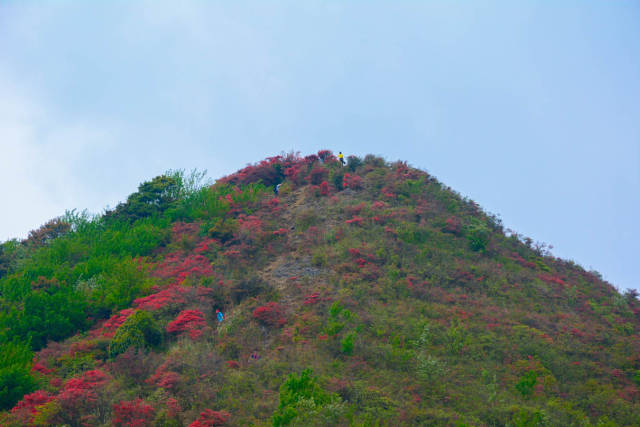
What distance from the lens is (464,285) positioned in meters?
19.2

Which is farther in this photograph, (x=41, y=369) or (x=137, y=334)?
(x=137, y=334)

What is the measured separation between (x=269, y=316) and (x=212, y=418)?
541cm

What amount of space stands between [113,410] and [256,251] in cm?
1098

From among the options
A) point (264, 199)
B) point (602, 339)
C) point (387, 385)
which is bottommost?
point (387, 385)

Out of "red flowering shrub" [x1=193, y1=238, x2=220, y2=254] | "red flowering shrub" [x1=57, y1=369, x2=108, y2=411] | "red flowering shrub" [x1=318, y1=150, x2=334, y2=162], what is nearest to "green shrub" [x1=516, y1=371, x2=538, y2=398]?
"red flowering shrub" [x1=57, y1=369, x2=108, y2=411]

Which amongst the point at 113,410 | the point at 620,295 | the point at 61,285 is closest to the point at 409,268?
the point at 620,295

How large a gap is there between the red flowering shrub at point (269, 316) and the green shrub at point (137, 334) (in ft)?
11.2

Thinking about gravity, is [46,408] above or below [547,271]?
below

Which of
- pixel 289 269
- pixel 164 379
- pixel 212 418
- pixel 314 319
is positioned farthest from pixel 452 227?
pixel 212 418

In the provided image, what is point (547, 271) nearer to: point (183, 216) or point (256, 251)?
point (256, 251)

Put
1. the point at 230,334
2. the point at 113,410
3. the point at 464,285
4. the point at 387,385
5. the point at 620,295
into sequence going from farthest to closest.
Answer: the point at 620,295 → the point at 464,285 → the point at 230,334 → the point at 387,385 → the point at 113,410

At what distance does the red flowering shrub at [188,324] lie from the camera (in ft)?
50.7

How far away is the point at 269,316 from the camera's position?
16.1 metres

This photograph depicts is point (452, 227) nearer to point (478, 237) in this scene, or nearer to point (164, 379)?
point (478, 237)
